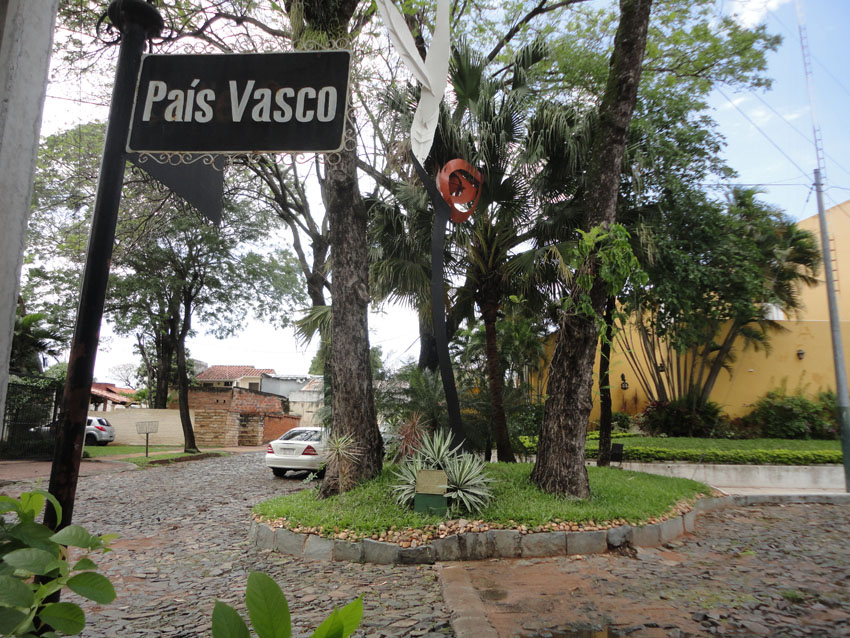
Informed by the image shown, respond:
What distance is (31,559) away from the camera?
94 cm

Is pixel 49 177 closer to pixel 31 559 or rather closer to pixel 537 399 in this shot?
pixel 537 399

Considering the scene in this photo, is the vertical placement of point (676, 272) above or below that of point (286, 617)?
above

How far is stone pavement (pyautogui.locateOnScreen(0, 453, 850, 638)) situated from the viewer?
11.9 feet

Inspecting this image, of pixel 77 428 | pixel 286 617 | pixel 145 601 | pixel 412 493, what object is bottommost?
pixel 145 601

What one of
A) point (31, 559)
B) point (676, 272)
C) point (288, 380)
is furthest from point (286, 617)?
point (288, 380)

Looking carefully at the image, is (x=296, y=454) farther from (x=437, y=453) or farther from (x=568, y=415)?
(x=568, y=415)

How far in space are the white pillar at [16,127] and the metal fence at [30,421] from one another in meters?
16.9

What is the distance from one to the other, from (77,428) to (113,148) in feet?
3.06

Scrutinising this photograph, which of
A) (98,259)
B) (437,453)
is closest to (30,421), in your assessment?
(437,453)

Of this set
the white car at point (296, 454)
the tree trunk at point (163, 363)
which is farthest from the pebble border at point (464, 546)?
the tree trunk at point (163, 363)

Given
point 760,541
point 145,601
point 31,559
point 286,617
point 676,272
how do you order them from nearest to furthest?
point 286,617
point 31,559
point 145,601
point 760,541
point 676,272

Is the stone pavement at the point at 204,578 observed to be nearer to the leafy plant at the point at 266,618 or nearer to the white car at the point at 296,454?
the leafy plant at the point at 266,618

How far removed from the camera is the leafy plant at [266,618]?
2.58 feet

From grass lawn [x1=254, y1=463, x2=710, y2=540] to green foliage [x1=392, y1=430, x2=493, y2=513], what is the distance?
0.48 ft
